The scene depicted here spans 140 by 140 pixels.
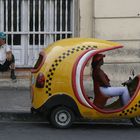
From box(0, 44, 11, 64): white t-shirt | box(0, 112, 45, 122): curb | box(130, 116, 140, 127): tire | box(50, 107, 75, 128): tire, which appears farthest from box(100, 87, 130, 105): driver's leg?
box(0, 44, 11, 64): white t-shirt

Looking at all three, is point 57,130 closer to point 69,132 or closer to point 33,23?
point 69,132

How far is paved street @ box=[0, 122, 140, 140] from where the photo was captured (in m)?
8.51

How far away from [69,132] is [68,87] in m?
0.74

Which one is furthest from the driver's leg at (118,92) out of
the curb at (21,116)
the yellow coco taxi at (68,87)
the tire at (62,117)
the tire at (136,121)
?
the curb at (21,116)

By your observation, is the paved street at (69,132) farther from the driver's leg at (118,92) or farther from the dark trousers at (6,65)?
the dark trousers at (6,65)

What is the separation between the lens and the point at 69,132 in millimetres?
8992

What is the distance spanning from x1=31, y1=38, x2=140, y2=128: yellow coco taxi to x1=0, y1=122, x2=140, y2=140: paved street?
251mm

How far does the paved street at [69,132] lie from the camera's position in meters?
8.51

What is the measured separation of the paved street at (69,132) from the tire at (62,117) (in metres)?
0.11

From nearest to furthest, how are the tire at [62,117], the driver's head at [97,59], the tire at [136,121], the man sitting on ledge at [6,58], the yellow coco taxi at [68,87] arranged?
the yellow coco taxi at [68,87] < the tire at [62,117] < the driver's head at [97,59] < the tire at [136,121] < the man sitting on ledge at [6,58]

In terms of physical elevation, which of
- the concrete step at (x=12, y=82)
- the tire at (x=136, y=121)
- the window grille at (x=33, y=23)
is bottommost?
the tire at (x=136, y=121)

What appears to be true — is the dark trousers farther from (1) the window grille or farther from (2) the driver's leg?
(2) the driver's leg

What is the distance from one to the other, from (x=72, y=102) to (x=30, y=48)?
5.51 metres

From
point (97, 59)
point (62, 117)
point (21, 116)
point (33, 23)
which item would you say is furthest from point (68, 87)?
point (33, 23)
